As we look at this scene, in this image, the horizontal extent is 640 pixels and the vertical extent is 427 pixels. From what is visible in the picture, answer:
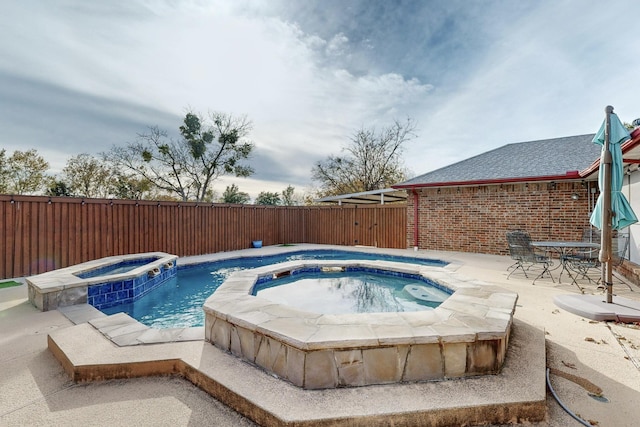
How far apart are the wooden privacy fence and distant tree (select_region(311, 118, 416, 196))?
1021 cm

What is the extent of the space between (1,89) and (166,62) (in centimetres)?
467

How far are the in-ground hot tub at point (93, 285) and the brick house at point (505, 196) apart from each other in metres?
8.16

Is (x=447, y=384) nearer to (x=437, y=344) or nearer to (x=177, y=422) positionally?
Answer: (x=437, y=344)

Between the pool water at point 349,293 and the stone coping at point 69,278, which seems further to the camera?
the pool water at point 349,293

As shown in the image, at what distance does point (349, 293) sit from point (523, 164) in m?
7.76

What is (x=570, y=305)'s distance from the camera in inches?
147

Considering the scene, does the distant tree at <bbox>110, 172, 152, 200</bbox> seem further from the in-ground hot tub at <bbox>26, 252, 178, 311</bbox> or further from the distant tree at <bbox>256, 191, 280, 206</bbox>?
the in-ground hot tub at <bbox>26, 252, 178, 311</bbox>

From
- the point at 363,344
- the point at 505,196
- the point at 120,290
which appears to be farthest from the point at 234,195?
the point at 363,344

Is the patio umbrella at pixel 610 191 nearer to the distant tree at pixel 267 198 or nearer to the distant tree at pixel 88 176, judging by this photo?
the distant tree at pixel 267 198

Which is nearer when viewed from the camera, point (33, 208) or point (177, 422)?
point (177, 422)

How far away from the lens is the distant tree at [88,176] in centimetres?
1551

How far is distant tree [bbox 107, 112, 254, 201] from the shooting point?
1678 cm

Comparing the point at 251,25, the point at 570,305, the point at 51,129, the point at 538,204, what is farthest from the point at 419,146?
the point at 51,129

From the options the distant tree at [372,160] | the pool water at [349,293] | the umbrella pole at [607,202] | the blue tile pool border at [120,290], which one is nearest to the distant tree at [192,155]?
the distant tree at [372,160]
